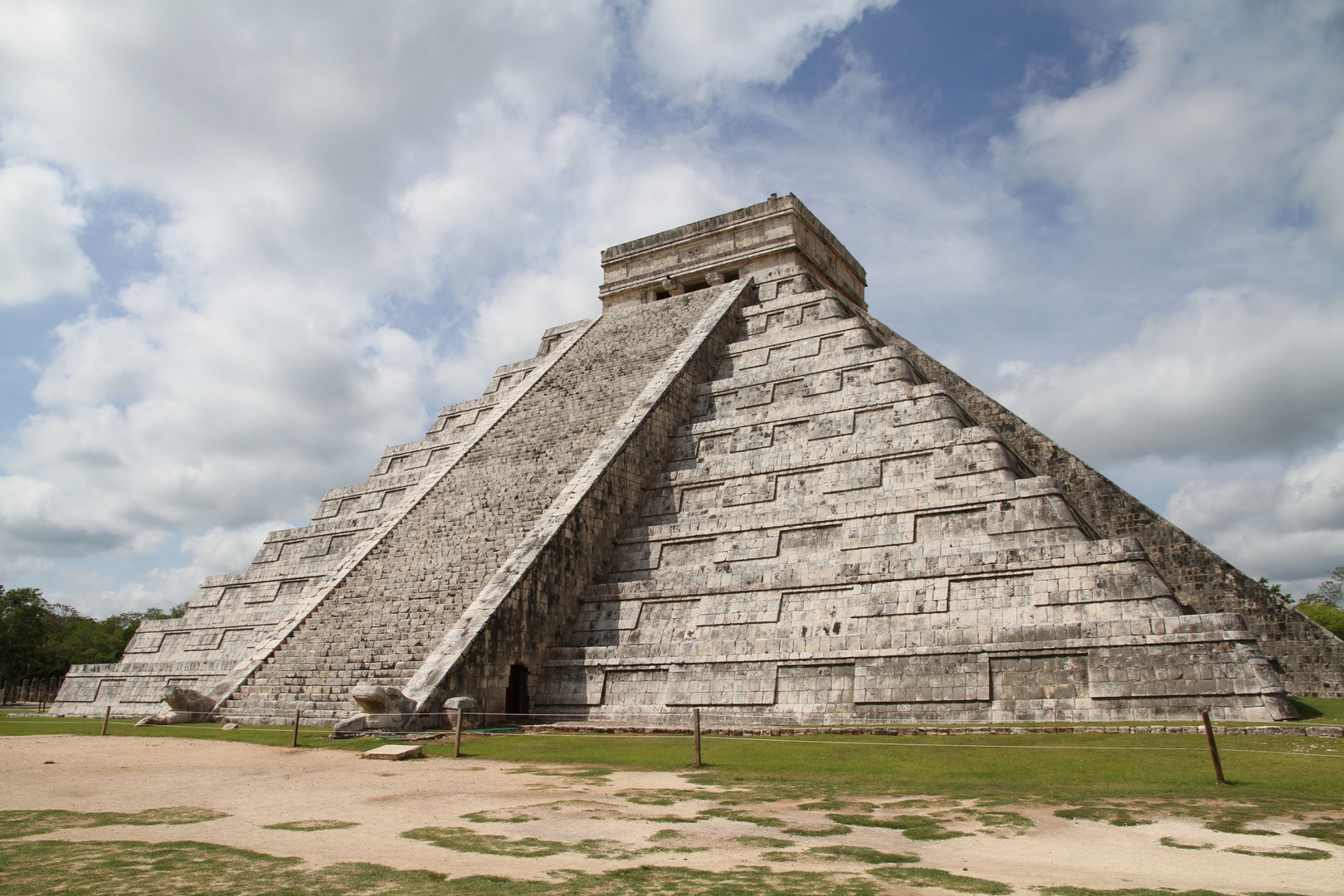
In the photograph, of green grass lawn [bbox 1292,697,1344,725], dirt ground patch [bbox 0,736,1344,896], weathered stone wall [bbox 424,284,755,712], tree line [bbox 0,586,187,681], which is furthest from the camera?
tree line [bbox 0,586,187,681]

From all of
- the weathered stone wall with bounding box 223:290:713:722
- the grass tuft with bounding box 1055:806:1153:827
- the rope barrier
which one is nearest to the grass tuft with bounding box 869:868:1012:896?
the grass tuft with bounding box 1055:806:1153:827

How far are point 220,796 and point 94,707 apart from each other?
45.0ft

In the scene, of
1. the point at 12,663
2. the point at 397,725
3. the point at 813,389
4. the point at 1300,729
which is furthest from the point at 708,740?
the point at 12,663

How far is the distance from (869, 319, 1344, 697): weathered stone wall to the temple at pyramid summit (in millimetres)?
38

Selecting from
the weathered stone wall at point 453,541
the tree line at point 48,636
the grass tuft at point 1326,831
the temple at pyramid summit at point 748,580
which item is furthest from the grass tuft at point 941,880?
the tree line at point 48,636

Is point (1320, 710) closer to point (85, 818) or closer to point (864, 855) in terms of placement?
point (864, 855)

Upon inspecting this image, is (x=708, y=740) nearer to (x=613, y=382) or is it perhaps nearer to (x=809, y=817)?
(x=809, y=817)

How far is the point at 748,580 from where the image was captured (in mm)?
12000

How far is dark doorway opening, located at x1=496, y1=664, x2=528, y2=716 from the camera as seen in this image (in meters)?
11.7

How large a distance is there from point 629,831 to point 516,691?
7.14m

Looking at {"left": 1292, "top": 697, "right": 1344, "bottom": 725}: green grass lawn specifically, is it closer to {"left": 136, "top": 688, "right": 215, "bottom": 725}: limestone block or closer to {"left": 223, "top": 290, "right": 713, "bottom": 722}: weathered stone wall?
{"left": 223, "top": 290, "right": 713, "bottom": 722}: weathered stone wall

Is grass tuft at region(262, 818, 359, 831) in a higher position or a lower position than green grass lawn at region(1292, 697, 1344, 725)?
lower

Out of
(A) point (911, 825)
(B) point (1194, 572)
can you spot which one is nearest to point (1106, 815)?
(A) point (911, 825)

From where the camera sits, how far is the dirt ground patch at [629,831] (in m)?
4.19
